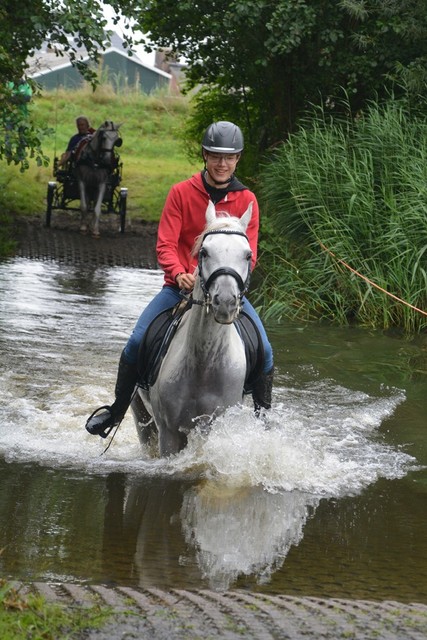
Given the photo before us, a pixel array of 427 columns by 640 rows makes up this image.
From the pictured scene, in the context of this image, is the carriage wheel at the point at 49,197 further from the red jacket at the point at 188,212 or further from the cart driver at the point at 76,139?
the red jacket at the point at 188,212

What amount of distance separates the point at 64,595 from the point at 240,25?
14.8 m

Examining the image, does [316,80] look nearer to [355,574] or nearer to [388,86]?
[388,86]

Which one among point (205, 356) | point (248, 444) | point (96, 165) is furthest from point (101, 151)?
point (205, 356)

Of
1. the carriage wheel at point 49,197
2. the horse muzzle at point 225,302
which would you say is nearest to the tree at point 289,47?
the carriage wheel at point 49,197

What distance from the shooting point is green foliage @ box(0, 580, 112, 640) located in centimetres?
376

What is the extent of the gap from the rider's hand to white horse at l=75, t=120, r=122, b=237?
1443cm

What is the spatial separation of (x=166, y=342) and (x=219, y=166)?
104cm

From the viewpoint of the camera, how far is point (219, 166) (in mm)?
6461

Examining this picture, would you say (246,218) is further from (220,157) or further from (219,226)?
(220,157)

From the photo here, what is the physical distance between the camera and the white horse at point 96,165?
805 inches

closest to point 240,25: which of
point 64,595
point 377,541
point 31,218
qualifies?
point 31,218

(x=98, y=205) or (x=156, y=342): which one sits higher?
(x=156, y=342)

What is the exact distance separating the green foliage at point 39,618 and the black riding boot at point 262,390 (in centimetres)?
295

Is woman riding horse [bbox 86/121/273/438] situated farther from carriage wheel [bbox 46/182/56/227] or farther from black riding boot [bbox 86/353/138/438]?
carriage wheel [bbox 46/182/56/227]
